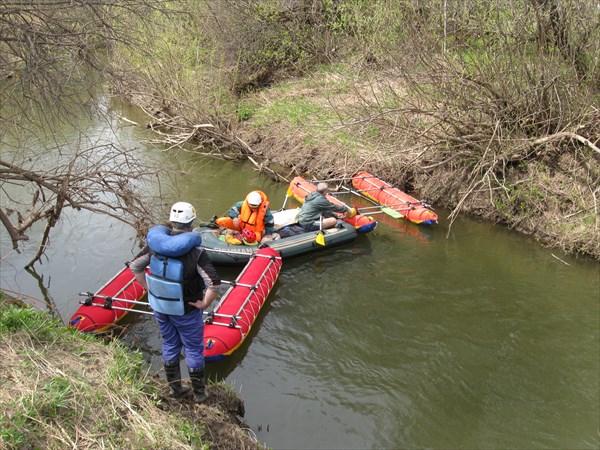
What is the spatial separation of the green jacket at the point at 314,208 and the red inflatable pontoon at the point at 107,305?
307cm

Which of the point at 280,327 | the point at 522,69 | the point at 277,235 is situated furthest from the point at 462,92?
the point at 280,327

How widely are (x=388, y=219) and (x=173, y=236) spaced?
6.93m

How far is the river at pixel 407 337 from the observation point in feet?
18.1

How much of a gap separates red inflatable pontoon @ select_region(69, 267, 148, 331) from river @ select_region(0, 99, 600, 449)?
299 mm

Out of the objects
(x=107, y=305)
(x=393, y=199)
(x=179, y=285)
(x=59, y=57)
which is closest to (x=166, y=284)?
(x=179, y=285)

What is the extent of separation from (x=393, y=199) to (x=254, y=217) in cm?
321

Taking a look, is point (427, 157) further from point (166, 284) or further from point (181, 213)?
point (166, 284)

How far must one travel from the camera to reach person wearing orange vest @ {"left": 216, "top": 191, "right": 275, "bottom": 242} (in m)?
8.30

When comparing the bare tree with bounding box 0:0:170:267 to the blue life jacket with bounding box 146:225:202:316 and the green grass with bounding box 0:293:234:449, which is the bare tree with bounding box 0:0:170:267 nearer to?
the green grass with bounding box 0:293:234:449

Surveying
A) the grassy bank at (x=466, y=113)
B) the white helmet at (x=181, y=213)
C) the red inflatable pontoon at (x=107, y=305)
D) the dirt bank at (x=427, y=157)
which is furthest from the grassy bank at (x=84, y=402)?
the dirt bank at (x=427, y=157)

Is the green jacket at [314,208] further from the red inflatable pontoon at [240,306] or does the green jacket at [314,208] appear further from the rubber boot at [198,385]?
the rubber boot at [198,385]

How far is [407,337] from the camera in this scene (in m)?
6.87

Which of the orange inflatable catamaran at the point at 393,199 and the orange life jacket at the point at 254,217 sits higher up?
the orange life jacket at the point at 254,217

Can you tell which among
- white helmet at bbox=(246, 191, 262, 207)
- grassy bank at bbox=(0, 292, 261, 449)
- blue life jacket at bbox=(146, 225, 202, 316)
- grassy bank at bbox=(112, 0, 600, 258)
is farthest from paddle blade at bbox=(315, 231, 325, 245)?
blue life jacket at bbox=(146, 225, 202, 316)
